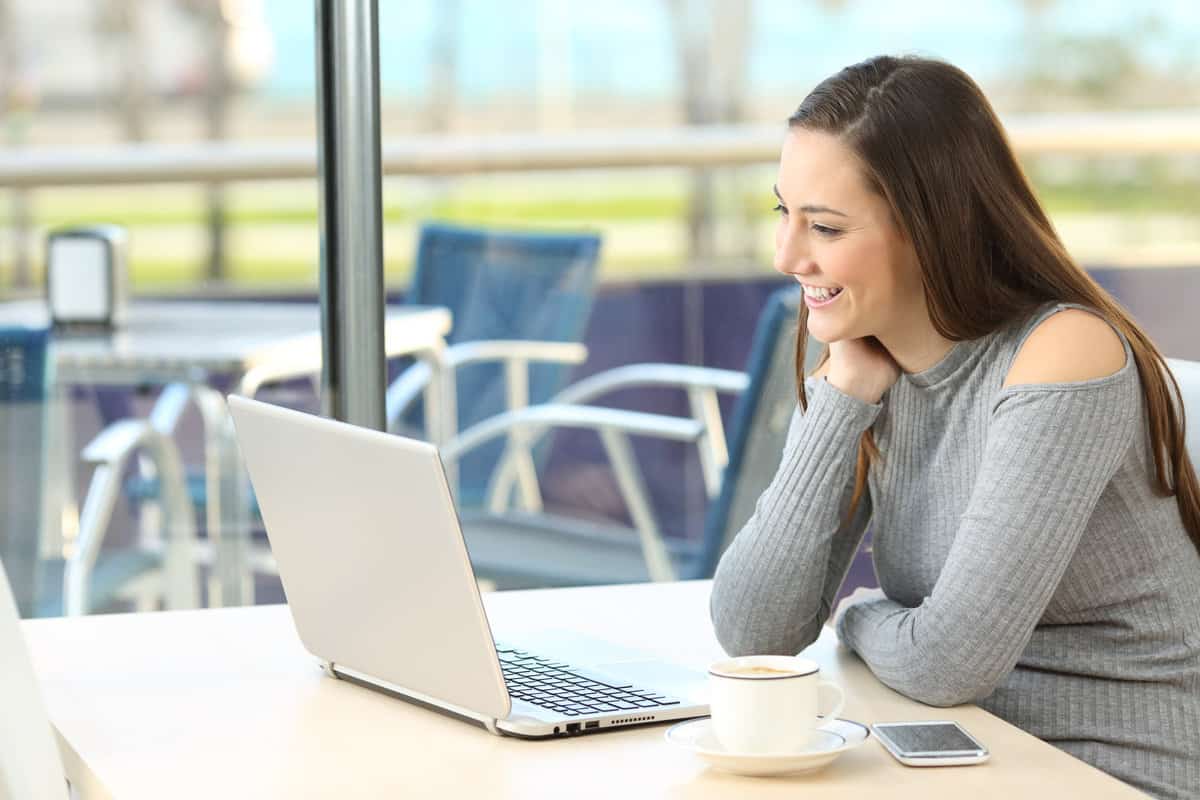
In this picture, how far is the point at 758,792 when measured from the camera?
1.15 metres

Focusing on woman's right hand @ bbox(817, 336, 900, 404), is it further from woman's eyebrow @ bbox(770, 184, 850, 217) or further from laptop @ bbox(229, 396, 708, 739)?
laptop @ bbox(229, 396, 708, 739)

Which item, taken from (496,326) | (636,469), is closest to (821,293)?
(496,326)

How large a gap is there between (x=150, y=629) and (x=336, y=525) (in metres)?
0.40

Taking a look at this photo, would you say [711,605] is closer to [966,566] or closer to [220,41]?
[966,566]

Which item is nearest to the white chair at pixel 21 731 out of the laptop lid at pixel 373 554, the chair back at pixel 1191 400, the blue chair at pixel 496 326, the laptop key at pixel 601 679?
the laptop lid at pixel 373 554

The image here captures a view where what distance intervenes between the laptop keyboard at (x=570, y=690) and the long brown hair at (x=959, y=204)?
48 cm

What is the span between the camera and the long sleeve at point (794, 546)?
1.57 metres

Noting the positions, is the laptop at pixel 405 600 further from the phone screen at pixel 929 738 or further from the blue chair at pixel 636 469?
the blue chair at pixel 636 469

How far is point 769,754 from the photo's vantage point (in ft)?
3.81

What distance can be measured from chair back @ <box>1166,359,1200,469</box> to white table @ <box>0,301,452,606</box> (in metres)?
1.61

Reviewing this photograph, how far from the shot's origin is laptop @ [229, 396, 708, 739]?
4.10 ft

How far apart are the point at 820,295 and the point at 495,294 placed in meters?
1.97

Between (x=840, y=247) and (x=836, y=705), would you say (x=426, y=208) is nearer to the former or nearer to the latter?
(x=840, y=247)

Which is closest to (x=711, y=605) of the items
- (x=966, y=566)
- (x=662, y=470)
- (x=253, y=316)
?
(x=966, y=566)
